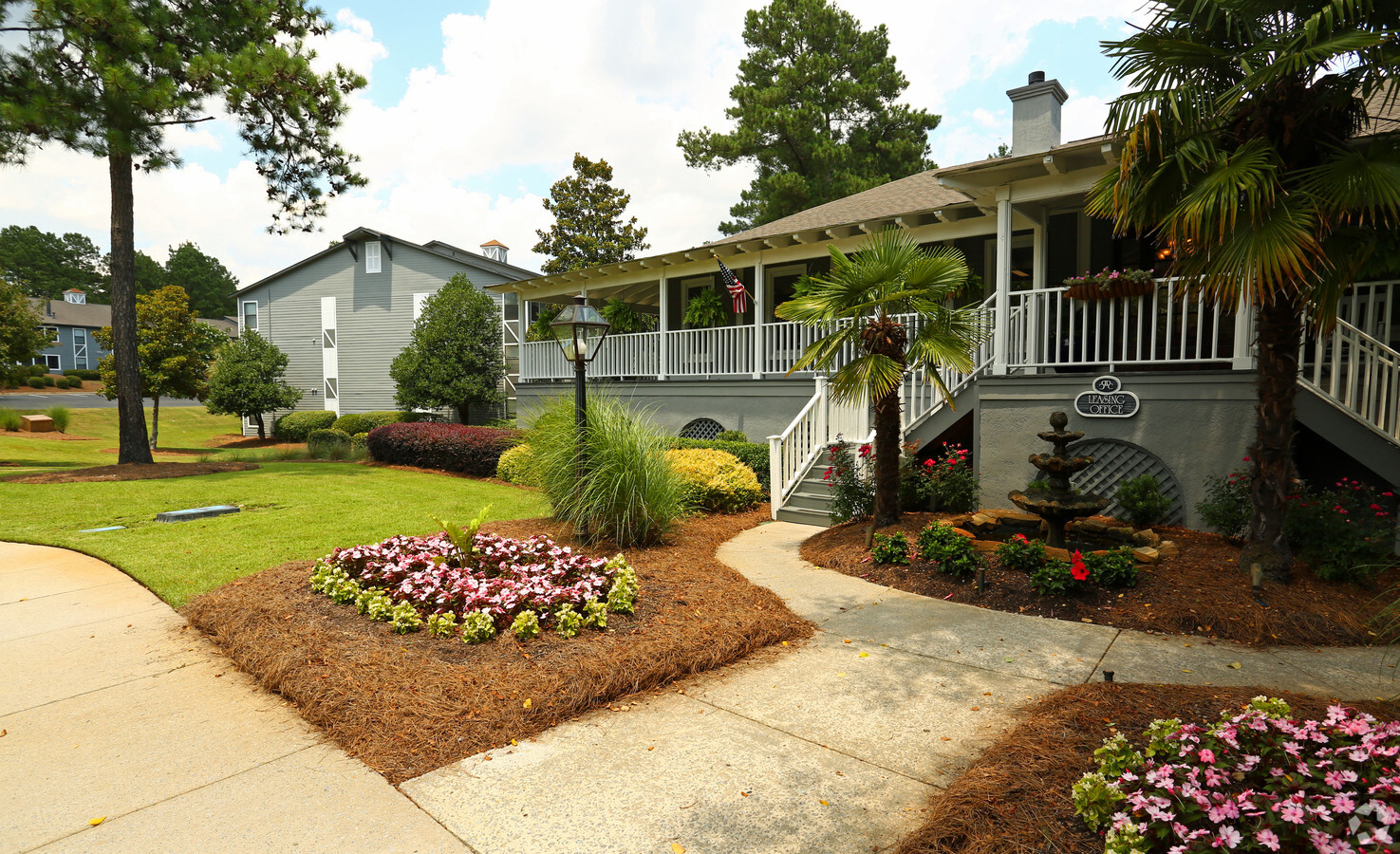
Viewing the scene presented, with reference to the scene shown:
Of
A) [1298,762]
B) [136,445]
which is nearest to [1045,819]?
Answer: [1298,762]

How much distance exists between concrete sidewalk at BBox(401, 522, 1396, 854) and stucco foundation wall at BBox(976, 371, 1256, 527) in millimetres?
2857

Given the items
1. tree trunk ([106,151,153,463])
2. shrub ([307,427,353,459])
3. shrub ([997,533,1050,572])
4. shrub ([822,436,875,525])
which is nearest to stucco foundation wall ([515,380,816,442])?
shrub ([822,436,875,525])

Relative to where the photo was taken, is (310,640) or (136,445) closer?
(310,640)

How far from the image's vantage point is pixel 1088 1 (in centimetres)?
592

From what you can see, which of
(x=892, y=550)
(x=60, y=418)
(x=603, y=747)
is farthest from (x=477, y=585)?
(x=60, y=418)

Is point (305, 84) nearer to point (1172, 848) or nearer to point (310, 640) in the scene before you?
point (310, 640)

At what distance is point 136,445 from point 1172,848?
1734 centimetres

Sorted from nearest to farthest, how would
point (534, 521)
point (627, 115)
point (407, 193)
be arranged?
1. point (534, 521)
2. point (627, 115)
3. point (407, 193)

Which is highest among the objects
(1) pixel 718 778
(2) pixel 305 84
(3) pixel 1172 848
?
(2) pixel 305 84

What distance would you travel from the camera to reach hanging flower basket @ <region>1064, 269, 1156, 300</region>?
724 cm

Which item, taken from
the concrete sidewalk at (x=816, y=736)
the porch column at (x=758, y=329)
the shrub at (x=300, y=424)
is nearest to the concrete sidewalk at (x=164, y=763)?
the concrete sidewalk at (x=816, y=736)

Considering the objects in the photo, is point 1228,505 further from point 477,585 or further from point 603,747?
point 477,585

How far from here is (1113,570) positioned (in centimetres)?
530

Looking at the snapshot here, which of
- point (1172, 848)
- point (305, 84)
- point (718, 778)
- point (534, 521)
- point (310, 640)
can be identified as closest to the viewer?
point (1172, 848)
